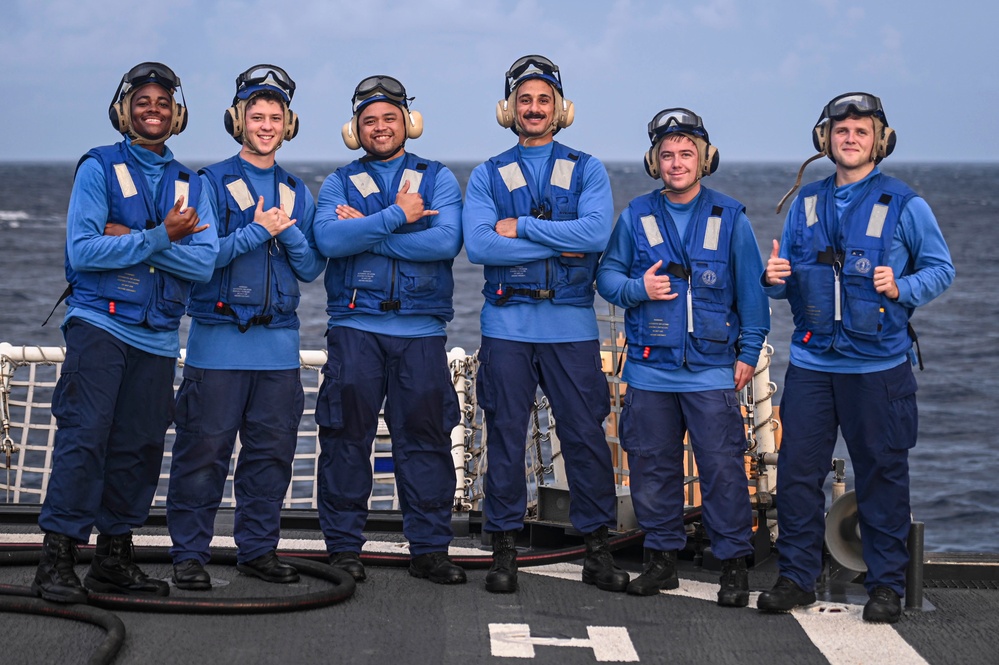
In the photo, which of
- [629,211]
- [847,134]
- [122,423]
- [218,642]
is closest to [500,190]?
[629,211]

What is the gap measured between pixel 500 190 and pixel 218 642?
2213mm

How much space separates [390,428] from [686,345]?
133cm

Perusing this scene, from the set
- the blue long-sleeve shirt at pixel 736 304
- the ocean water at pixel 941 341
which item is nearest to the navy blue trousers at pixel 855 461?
the blue long-sleeve shirt at pixel 736 304

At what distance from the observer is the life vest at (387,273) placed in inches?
223

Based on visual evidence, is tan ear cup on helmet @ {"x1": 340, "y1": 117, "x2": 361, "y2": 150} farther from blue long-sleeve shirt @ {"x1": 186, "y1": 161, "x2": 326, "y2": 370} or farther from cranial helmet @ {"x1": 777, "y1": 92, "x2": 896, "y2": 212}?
cranial helmet @ {"x1": 777, "y1": 92, "x2": 896, "y2": 212}

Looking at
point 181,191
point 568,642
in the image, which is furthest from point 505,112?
point 568,642

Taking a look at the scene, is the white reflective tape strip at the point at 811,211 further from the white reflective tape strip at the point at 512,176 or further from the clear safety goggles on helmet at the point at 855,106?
the white reflective tape strip at the point at 512,176

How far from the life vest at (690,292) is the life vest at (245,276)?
1447mm

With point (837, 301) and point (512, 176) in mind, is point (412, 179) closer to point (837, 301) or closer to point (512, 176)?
point (512, 176)

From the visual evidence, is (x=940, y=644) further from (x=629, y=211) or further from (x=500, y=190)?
(x=500, y=190)

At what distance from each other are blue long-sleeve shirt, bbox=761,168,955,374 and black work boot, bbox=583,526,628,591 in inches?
44.0

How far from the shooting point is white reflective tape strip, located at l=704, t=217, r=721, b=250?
5.53 metres

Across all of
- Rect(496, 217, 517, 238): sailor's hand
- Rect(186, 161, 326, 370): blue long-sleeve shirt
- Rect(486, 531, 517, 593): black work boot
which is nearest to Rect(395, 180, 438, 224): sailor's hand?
Rect(496, 217, 517, 238): sailor's hand

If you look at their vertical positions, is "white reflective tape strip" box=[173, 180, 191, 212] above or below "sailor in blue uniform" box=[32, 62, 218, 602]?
above
